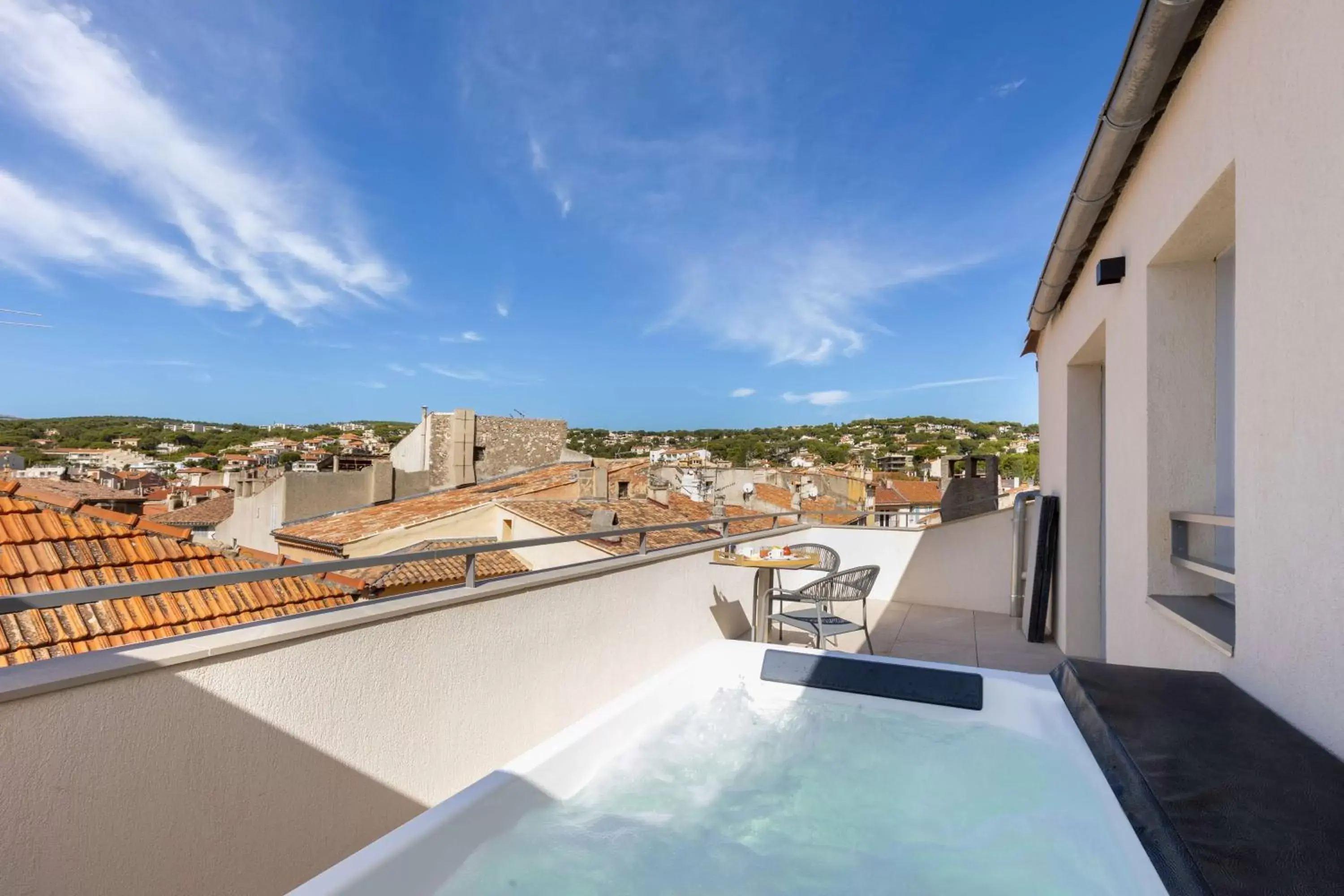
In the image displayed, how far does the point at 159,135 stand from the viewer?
9.58 m

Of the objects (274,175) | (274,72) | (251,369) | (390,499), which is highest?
(274,72)

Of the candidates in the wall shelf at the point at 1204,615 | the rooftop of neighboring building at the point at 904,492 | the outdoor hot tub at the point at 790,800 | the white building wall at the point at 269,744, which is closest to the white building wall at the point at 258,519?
the rooftop of neighboring building at the point at 904,492

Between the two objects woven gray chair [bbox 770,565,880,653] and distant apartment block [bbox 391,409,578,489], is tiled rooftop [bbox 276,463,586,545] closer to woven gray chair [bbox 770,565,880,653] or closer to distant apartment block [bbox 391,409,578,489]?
distant apartment block [bbox 391,409,578,489]

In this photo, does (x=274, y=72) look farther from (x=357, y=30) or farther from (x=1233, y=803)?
(x=1233, y=803)

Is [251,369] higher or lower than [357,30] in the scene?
lower

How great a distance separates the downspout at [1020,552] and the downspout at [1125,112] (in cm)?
255

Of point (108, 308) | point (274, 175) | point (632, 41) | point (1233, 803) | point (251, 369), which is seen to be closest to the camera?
point (1233, 803)

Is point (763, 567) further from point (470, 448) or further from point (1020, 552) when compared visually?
point (470, 448)

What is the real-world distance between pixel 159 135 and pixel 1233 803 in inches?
511

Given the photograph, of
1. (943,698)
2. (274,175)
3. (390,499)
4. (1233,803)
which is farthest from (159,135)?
(1233,803)

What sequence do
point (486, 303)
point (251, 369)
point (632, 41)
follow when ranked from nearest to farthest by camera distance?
point (632, 41), point (251, 369), point (486, 303)

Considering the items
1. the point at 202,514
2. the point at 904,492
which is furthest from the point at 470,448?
the point at 904,492

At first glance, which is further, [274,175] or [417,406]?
[417,406]

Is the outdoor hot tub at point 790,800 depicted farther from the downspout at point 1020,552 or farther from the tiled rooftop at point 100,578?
the downspout at point 1020,552
